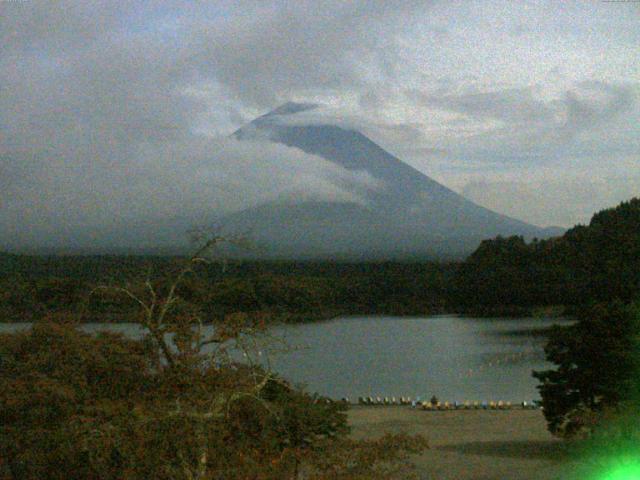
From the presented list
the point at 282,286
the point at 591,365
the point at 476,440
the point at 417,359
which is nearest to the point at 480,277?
the point at 282,286

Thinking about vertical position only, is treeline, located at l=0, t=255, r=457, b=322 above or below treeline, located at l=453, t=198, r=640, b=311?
below

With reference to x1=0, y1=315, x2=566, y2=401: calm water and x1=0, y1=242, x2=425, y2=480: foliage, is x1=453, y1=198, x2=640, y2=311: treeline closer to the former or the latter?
x1=0, y1=315, x2=566, y2=401: calm water

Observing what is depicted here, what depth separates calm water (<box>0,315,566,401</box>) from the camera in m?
22.3

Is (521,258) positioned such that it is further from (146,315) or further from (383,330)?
(146,315)

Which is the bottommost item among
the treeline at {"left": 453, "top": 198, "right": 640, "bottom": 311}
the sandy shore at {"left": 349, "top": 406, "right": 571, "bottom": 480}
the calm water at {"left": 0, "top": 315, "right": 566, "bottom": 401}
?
the calm water at {"left": 0, "top": 315, "right": 566, "bottom": 401}

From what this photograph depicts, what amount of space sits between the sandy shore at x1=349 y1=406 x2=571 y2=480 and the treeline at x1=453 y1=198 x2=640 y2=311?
89.1 ft

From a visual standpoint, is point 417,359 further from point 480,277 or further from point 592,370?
point 480,277

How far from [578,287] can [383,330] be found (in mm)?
12841

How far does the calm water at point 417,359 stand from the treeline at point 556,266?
153 inches

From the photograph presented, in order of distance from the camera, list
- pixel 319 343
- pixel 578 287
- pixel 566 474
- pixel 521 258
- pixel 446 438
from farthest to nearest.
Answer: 1. pixel 521 258
2. pixel 578 287
3. pixel 319 343
4. pixel 446 438
5. pixel 566 474

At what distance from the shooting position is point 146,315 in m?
5.31

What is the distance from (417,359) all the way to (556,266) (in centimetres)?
2121

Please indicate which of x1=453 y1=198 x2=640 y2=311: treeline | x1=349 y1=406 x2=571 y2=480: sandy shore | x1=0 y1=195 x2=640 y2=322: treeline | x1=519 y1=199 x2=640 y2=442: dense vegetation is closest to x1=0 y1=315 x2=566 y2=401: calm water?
x1=349 y1=406 x2=571 y2=480: sandy shore

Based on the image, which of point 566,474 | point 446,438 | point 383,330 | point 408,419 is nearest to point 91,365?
point 566,474
